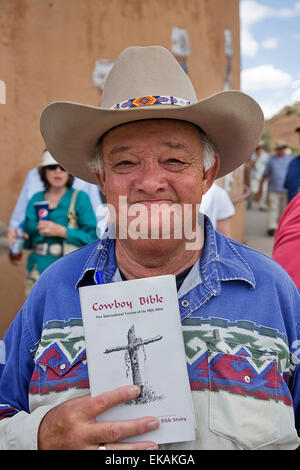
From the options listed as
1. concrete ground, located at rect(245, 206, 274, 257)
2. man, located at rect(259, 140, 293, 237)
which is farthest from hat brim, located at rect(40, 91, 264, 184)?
man, located at rect(259, 140, 293, 237)

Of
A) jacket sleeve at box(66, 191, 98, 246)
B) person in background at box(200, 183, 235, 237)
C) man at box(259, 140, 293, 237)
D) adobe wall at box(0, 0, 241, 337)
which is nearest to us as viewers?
jacket sleeve at box(66, 191, 98, 246)

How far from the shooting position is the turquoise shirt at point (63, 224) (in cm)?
361

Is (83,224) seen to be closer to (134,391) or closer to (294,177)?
(134,391)

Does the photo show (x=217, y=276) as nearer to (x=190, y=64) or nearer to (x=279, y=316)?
(x=279, y=316)

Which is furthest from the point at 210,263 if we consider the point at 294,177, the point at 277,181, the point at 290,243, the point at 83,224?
the point at 277,181

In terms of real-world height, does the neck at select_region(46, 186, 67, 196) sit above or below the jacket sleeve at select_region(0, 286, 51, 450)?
above

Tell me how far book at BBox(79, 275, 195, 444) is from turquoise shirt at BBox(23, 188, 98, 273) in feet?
7.71

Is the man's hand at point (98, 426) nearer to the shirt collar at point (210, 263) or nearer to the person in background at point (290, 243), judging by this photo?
the shirt collar at point (210, 263)

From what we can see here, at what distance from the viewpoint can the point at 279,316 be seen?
142 cm

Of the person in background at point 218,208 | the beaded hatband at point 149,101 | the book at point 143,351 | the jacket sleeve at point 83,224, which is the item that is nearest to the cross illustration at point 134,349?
the book at point 143,351

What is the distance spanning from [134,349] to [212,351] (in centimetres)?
27

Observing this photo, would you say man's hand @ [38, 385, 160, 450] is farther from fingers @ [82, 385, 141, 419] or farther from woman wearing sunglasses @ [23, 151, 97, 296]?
woman wearing sunglasses @ [23, 151, 97, 296]

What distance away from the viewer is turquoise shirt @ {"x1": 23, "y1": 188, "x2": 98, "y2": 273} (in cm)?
361
